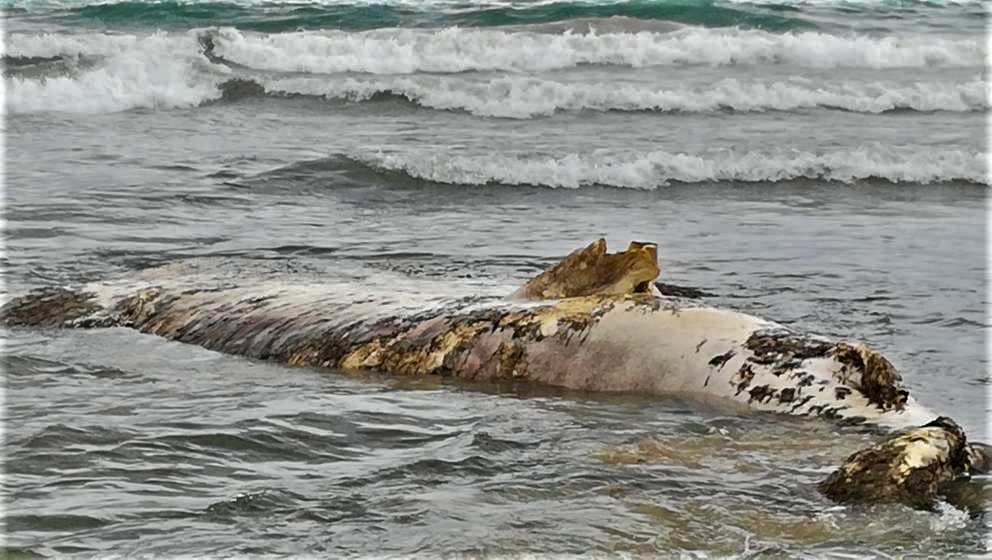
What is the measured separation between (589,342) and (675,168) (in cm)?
753

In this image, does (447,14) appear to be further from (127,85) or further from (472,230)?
(472,230)

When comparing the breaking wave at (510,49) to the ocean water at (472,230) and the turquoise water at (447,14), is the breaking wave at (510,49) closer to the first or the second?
the ocean water at (472,230)

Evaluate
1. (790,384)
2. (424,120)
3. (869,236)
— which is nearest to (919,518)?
(790,384)

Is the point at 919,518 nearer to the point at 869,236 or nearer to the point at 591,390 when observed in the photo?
the point at 591,390

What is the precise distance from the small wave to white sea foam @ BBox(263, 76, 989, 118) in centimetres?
373

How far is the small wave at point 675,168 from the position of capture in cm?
1357

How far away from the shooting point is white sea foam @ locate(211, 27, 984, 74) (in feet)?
70.1

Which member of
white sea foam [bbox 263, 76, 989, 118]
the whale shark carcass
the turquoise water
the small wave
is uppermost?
the turquoise water

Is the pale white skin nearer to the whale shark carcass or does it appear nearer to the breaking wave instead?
the whale shark carcass

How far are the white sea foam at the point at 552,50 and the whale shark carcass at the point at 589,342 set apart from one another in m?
14.0

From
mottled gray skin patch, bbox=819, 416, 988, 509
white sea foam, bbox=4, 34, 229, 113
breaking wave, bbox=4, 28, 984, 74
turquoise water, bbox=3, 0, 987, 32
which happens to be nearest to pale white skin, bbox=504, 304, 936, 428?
mottled gray skin patch, bbox=819, 416, 988, 509

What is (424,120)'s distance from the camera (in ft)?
57.1

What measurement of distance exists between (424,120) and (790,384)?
38.6 ft

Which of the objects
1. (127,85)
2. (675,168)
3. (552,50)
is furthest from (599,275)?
(552,50)
